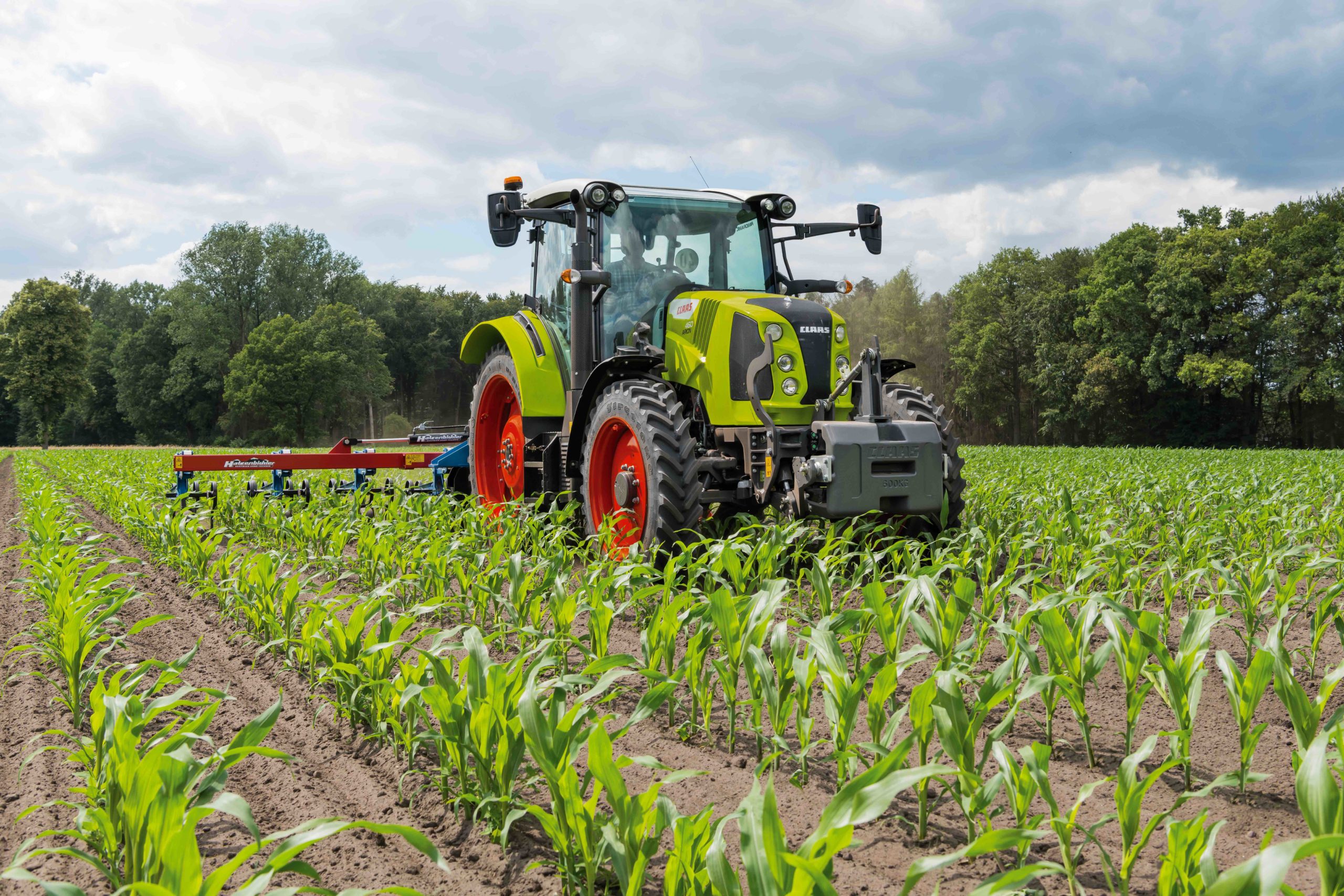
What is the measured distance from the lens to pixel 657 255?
616cm

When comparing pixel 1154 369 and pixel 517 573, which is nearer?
pixel 517 573

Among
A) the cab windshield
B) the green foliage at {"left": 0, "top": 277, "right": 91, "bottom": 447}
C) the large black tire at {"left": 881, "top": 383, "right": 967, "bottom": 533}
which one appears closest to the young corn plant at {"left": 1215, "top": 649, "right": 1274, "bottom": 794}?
the large black tire at {"left": 881, "top": 383, "right": 967, "bottom": 533}

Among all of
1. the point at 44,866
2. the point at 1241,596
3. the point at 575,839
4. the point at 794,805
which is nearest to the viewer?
the point at 575,839

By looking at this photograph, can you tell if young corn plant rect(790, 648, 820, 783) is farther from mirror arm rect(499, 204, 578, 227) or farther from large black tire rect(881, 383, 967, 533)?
mirror arm rect(499, 204, 578, 227)

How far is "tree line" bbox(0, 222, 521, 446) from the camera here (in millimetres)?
44531

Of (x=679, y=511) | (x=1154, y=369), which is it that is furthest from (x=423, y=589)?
(x=1154, y=369)

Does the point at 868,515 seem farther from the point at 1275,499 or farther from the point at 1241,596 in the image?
the point at 1275,499

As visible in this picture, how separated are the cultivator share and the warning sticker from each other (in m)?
3.09

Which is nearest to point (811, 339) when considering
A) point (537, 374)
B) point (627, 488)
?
point (627, 488)

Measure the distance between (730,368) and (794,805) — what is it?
10.5ft

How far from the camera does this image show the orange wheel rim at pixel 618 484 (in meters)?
5.46

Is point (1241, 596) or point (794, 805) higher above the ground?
point (1241, 596)

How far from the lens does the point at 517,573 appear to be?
409cm

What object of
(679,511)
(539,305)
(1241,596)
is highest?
(539,305)
